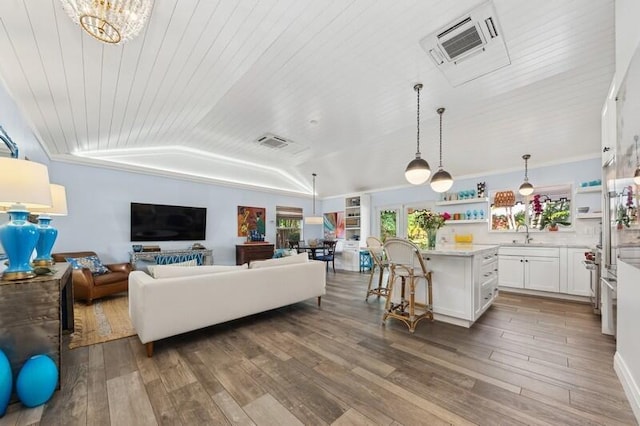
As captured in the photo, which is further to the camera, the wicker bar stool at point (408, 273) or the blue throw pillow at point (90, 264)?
the blue throw pillow at point (90, 264)

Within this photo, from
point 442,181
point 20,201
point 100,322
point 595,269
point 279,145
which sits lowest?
point 100,322

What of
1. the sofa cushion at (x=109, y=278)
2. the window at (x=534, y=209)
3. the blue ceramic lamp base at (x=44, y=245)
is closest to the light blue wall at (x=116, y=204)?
the sofa cushion at (x=109, y=278)

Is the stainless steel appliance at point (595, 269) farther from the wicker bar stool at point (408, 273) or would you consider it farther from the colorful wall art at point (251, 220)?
the colorful wall art at point (251, 220)

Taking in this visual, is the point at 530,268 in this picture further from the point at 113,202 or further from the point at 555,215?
the point at 113,202

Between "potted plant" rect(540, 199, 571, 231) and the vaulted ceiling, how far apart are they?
85cm

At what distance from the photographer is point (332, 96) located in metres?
3.26

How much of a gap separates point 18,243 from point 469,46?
4009 millimetres

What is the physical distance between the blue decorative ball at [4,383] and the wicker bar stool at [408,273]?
3.06m

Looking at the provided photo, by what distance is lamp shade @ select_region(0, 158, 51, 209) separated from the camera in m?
1.58

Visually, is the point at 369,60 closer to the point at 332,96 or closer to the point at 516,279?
the point at 332,96

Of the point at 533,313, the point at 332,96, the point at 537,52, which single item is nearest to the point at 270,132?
the point at 332,96

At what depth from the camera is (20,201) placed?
1.62 meters

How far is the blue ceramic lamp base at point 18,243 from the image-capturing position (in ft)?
5.73

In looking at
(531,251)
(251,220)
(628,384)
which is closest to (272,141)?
(251,220)
